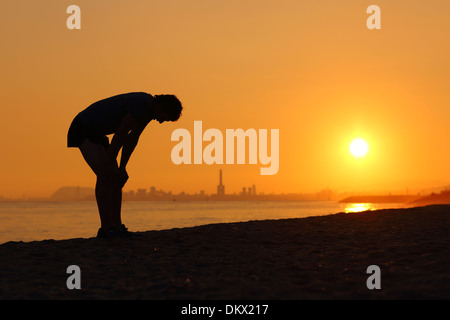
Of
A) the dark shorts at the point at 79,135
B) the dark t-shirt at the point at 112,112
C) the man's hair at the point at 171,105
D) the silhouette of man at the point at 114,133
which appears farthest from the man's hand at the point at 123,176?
the man's hair at the point at 171,105

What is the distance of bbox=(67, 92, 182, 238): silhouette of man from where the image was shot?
8086 millimetres

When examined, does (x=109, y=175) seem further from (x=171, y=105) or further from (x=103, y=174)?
(x=171, y=105)

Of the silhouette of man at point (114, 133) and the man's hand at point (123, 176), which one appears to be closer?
the silhouette of man at point (114, 133)

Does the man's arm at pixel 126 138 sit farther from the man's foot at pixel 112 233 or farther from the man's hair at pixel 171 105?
the man's foot at pixel 112 233

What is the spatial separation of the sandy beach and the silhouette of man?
869 mm

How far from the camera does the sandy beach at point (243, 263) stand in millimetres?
5523

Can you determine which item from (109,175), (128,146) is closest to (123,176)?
(109,175)

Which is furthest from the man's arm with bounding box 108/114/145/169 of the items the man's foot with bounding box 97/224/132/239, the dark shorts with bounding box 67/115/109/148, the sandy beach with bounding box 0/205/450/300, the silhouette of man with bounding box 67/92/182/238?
the sandy beach with bounding box 0/205/450/300

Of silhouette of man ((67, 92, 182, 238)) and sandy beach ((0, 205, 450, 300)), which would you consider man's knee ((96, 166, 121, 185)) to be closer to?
silhouette of man ((67, 92, 182, 238))

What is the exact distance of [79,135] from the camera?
8.17 m

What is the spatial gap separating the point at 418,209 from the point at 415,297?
811cm

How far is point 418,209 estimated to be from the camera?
1262cm
